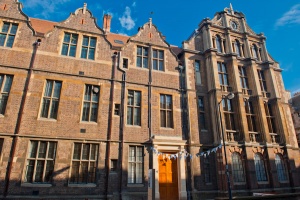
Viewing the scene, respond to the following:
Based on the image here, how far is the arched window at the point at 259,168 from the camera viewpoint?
14969 mm

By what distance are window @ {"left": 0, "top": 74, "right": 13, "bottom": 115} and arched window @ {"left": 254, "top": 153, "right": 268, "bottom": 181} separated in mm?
16593

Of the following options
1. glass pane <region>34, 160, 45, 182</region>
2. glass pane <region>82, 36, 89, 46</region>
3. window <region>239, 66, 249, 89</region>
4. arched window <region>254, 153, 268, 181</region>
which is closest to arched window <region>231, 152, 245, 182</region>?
arched window <region>254, 153, 268, 181</region>

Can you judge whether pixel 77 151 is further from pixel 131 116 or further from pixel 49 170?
pixel 131 116

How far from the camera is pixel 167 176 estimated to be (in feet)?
44.8

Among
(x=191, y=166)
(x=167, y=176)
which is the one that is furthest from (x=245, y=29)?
(x=167, y=176)

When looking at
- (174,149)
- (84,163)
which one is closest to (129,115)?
(174,149)

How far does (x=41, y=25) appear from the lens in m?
16.5

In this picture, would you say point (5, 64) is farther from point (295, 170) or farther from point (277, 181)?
point (295, 170)

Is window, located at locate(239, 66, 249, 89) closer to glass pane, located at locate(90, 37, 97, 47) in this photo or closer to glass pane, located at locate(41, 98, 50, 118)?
glass pane, located at locate(90, 37, 97, 47)

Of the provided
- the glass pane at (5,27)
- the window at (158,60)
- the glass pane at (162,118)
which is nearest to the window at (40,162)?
the glass pane at (162,118)

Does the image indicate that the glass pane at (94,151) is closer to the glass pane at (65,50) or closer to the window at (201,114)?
the glass pane at (65,50)

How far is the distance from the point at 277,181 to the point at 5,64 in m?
19.2

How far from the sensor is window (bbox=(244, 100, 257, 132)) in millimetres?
16328

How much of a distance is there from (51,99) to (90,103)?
228 centimetres
